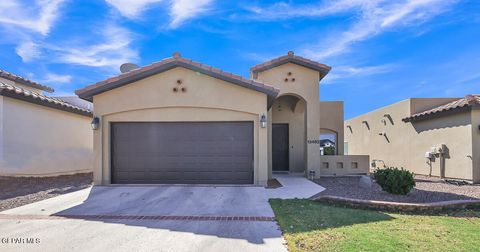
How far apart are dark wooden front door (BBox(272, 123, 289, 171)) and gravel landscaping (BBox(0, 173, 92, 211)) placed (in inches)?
395

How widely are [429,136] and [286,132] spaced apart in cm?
791

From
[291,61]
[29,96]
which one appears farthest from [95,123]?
[291,61]

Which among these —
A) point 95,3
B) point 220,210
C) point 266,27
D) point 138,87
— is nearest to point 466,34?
point 266,27

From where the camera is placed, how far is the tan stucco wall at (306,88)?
42.7 ft

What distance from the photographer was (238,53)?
16000 millimetres

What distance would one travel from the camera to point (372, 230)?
5.28 m

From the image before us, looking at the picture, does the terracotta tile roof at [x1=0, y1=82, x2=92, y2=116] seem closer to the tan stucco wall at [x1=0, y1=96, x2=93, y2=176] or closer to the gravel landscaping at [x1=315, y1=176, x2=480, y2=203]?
the tan stucco wall at [x1=0, y1=96, x2=93, y2=176]

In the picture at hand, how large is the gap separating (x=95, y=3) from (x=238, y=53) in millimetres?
7904

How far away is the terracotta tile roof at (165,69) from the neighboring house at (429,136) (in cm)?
950

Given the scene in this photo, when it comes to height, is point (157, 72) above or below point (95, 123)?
above

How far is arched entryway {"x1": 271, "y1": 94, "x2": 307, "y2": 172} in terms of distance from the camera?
15.9 meters

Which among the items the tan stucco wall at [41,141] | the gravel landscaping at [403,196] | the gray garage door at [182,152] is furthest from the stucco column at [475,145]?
the tan stucco wall at [41,141]

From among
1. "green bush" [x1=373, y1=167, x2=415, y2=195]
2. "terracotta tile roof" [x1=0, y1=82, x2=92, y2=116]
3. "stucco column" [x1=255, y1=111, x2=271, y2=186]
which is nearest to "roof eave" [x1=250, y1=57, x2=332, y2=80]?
"stucco column" [x1=255, y1=111, x2=271, y2=186]

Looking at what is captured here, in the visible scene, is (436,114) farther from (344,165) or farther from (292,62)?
(292,62)
